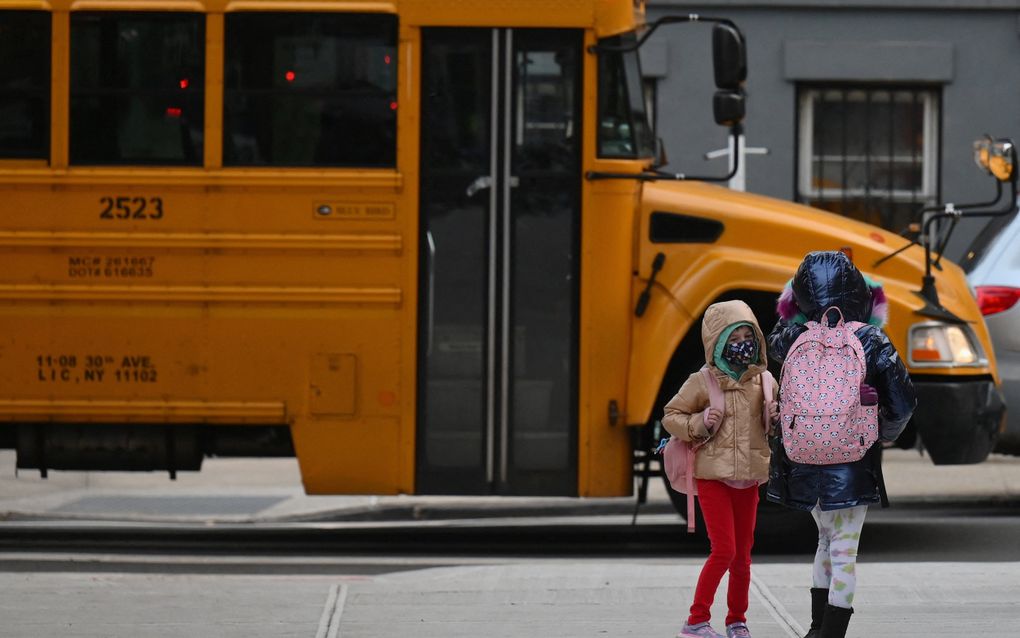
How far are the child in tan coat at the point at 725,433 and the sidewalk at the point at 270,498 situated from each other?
174 inches

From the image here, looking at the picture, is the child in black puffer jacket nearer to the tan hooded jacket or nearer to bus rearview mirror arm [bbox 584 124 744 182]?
the tan hooded jacket

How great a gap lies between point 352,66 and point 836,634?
157 inches

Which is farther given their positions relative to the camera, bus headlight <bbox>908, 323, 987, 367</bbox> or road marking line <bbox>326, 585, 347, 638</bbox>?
bus headlight <bbox>908, 323, 987, 367</bbox>

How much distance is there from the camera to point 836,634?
593cm

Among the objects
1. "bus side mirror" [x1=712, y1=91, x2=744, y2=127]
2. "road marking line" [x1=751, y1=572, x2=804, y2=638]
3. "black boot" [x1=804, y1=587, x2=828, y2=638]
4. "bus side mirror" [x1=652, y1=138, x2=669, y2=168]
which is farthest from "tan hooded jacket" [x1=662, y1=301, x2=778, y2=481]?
"bus side mirror" [x1=652, y1=138, x2=669, y2=168]

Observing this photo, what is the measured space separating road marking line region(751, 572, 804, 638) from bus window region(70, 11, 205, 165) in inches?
134

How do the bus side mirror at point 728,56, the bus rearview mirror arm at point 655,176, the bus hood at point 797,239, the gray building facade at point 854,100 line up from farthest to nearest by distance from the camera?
the gray building facade at point 854,100
the bus hood at point 797,239
the bus rearview mirror arm at point 655,176
the bus side mirror at point 728,56

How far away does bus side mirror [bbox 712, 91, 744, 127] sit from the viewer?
8398 mm

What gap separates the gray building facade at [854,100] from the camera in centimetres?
1620

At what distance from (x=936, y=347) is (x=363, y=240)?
9.24 feet

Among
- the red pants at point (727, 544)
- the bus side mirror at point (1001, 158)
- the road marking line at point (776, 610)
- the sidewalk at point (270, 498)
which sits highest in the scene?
the bus side mirror at point (1001, 158)

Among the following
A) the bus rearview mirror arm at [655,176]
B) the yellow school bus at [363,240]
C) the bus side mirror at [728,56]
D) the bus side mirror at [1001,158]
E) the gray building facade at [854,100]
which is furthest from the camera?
the gray building facade at [854,100]

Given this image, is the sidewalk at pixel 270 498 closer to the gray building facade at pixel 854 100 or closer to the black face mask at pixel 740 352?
the gray building facade at pixel 854 100

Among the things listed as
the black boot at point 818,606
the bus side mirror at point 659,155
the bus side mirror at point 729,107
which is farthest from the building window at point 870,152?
the black boot at point 818,606
